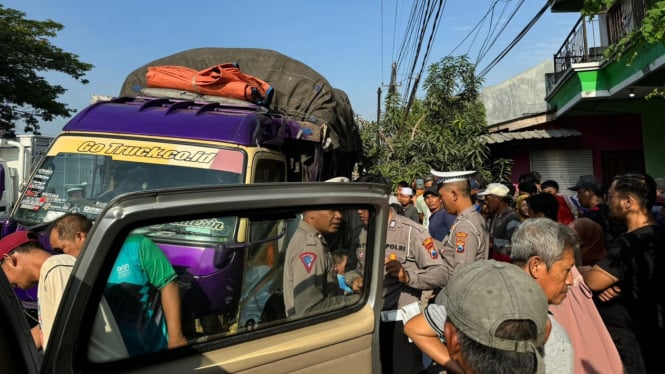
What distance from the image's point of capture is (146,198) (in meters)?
1.51

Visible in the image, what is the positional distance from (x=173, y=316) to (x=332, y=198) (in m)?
0.76

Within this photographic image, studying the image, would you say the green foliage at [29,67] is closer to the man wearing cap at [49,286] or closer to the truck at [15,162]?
the truck at [15,162]

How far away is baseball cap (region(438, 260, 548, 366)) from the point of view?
1383 mm

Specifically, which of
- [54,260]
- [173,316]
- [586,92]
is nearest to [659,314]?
[173,316]

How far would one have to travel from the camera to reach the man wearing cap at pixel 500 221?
463 centimetres

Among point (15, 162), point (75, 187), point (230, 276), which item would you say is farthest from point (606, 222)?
point (15, 162)

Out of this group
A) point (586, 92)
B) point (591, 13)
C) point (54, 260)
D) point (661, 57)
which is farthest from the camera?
point (586, 92)

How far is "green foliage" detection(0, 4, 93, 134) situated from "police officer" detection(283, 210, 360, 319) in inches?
867

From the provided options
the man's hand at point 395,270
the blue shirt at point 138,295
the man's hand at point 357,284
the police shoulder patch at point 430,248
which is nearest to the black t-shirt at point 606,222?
the police shoulder patch at point 430,248

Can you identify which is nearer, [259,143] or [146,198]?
[146,198]

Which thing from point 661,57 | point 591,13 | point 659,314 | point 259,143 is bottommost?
point 659,314

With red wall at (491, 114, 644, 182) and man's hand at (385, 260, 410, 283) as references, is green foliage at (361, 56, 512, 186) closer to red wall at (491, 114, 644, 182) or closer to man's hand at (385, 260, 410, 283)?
red wall at (491, 114, 644, 182)

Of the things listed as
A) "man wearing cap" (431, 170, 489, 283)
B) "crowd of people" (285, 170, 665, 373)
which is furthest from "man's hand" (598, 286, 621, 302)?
"man wearing cap" (431, 170, 489, 283)

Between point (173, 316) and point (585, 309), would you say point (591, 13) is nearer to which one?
point (585, 309)
